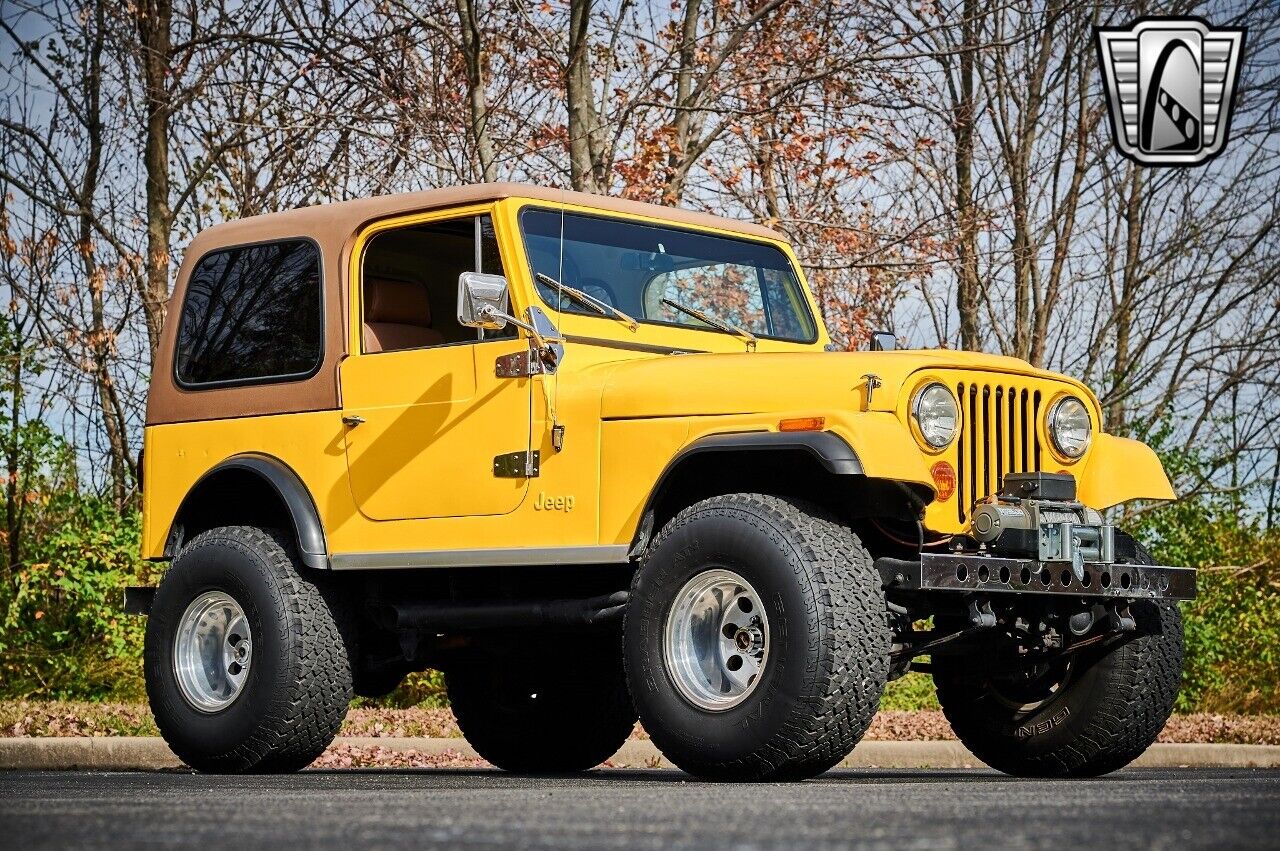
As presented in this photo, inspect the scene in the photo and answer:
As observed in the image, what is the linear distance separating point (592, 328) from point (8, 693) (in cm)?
774

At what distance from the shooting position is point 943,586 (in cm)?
706

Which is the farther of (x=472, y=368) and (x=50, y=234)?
(x=50, y=234)

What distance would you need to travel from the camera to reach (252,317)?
31.8 feet

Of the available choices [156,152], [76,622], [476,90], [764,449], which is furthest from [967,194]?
[764,449]

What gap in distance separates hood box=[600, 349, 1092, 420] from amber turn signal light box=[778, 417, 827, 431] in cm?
11

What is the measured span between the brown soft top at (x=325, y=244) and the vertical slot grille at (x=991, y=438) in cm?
212

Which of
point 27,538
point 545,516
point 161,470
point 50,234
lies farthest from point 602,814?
point 50,234

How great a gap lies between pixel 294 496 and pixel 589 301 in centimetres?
168

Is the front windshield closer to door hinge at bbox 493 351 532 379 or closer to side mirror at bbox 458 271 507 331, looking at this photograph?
door hinge at bbox 493 351 532 379

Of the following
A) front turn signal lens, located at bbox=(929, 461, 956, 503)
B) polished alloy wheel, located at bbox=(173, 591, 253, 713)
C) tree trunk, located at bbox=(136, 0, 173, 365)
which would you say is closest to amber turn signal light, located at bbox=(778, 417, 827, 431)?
front turn signal lens, located at bbox=(929, 461, 956, 503)

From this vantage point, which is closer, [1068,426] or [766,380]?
[766,380]

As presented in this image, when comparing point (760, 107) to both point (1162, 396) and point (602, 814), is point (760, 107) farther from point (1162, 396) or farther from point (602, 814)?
point (602, 814)

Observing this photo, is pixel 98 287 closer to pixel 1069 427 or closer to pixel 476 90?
pixel 476 90

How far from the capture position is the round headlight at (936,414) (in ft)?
24.4
